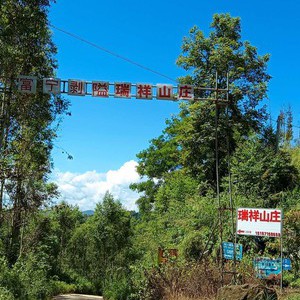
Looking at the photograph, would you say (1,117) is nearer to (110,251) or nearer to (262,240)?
(262,240)

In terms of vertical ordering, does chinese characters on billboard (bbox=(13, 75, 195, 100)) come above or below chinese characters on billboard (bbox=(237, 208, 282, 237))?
above

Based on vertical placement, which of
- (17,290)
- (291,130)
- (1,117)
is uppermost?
(291,130)

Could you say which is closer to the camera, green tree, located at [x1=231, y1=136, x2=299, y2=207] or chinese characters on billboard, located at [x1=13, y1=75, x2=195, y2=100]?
chinese characters on billboard, located at [x1=13, y1=75, x2=195, y2=100]

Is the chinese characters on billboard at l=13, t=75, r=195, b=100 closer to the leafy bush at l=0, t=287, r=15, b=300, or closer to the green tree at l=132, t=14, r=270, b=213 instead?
the leafy bush at l=0, t=287, r=15, b=300

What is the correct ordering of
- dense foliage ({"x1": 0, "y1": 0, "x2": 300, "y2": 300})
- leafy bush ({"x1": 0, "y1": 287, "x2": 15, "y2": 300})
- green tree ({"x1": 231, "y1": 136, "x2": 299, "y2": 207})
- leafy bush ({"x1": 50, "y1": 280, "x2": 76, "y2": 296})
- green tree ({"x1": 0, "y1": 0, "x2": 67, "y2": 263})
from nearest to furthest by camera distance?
leafy bush ({"x1": 0, "y1": 287, "x2": 15, "y2": 300})
green tree ({"x1": 0, "y1": 0, "x2": 67, "y2": 263})
dense foliage ({"x1": 0, "y1": 0, "x2": 300, "y2": 300})
green tree ({"x1": 231, "y1": 136, "x2": 299, "y2": 207})
leafy bush ({"x1": 50, "y1": 280, "x2": 76, "y2": 296})

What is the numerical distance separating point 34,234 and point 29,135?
569cm

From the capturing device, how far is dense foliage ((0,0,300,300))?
9.03 m

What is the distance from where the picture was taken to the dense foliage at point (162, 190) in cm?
903

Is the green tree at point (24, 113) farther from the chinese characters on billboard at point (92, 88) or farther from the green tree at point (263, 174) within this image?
the green tree at point (263, 174)

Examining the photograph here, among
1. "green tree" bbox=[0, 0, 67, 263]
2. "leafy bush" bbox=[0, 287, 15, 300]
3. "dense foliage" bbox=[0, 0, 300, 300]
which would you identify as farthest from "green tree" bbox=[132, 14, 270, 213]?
"leafy bush" bbox=[0, 287, 15, 300]

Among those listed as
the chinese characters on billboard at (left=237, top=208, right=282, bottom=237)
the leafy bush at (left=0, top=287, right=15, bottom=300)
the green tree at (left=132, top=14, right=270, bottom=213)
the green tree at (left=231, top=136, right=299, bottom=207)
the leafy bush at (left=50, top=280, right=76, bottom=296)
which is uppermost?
A: the green tree at (left=132, top=14, right=270, bottom=213)

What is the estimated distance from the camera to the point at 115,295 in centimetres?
1366

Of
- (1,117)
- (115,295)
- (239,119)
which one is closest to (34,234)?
(115,295)

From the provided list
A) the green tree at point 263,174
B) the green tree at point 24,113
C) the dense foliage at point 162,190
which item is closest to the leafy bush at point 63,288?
the dense foliage at point 162,190
